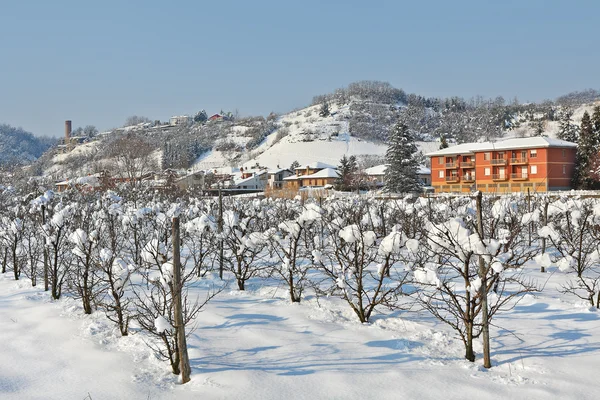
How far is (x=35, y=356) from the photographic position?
6238mm

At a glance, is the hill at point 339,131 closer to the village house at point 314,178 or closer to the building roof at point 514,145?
the village house at point 314,178

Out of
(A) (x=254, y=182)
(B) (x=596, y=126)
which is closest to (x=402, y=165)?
(B) (x=596, y=126)

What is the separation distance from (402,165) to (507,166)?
660 inches

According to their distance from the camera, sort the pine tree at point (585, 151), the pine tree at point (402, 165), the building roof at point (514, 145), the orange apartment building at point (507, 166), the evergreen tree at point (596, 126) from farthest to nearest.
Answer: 1. the building roof at point (514, 145)
2. the orange apartment building at point (507, 166)
3. the pine tree at point (585, 151)
4. the evergreen tree at point (596, 126)
5. the pine tree at point (402, 165)

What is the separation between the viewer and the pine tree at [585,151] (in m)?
40.7

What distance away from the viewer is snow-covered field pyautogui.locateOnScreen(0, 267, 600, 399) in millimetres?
5141

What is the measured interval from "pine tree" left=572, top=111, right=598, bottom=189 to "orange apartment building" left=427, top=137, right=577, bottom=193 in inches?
96.6

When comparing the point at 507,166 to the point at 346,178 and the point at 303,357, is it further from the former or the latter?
the point at 303,357

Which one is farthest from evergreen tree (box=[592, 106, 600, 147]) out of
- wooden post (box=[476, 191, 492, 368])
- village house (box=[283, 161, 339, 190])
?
wooden post (box=[476, 191, 492, 368])

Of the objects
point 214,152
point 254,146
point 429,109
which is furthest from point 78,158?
point 429,109

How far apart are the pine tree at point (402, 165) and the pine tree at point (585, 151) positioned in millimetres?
16238

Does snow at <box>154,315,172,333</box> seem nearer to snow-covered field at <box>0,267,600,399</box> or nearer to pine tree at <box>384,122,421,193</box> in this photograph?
snow-covered field at <box>0,267,600,399</box>

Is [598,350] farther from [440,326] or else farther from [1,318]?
[1,318]

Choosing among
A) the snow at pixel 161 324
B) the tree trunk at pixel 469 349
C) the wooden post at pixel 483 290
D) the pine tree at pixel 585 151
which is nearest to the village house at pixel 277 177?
the pine tree at pixel 585 151
